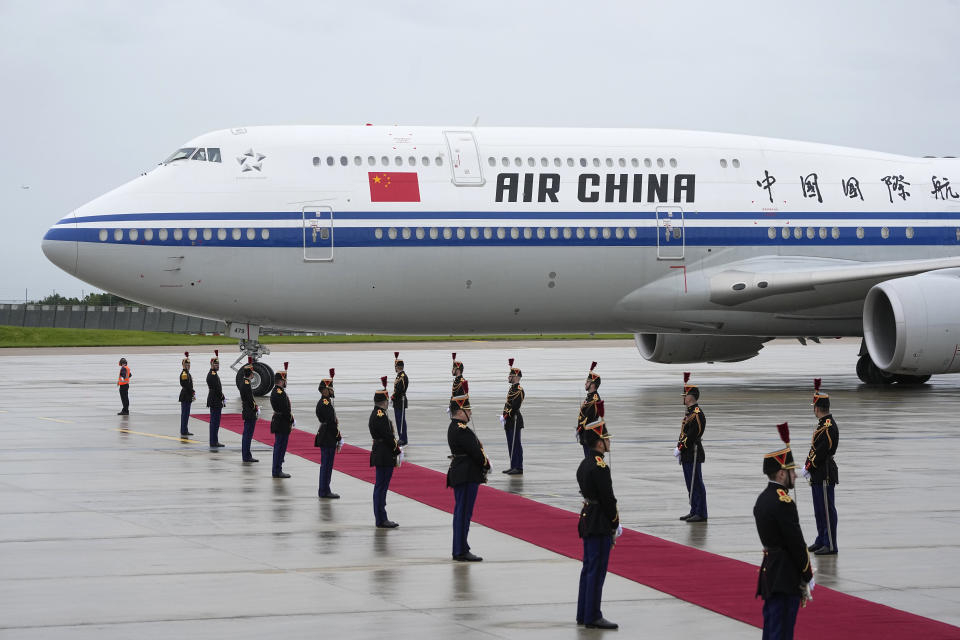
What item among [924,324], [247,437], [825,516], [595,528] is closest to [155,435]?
[247,437]

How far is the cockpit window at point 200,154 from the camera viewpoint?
84.6 ft

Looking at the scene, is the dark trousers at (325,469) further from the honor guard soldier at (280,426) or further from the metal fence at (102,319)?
the metal fence at (102,319)

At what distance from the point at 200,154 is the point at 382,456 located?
14.8 m

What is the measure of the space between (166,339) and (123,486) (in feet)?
168

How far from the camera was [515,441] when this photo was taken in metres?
16.2

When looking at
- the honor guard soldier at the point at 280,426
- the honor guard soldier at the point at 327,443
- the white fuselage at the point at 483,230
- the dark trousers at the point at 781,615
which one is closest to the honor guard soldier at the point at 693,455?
the honor guard soldier at the point at 327,443

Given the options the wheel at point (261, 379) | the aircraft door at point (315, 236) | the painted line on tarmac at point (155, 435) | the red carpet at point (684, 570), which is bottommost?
the red carpet at point (684, 570)

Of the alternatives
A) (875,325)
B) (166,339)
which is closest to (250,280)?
(875,325)

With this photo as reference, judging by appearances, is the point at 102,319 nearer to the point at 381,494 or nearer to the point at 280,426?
the point at 280,426

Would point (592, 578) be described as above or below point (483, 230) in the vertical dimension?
below

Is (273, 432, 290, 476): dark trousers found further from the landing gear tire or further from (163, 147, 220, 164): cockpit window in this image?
(163, 147, 220, 164): cockpit window

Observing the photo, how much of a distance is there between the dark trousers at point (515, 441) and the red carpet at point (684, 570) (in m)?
1.03

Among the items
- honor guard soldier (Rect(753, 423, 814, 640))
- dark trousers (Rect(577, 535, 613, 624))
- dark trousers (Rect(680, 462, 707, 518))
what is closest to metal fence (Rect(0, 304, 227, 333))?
dark trousers (Rect(680, 462, 707, 518))

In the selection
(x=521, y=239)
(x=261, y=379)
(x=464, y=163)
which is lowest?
(x=261, y=379)
